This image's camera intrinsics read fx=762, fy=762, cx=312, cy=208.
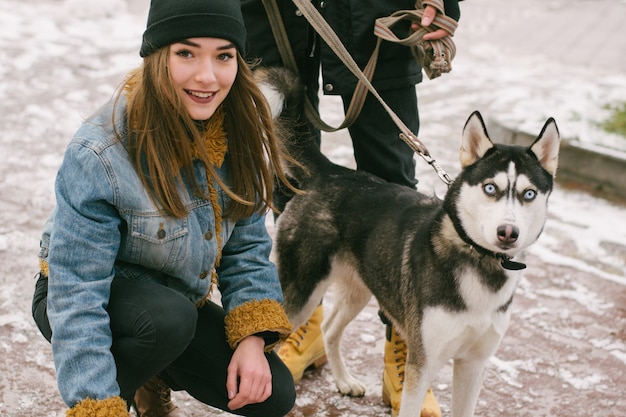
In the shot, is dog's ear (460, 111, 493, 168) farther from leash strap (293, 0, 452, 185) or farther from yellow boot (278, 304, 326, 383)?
yellow boot (278, 304, 326, 383)

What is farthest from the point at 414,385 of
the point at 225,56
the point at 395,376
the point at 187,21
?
the point at 187,21

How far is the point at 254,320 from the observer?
2.27 meters

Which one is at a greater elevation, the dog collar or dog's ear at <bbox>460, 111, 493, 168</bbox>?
dog's ear at <bbox>460, 111, 493, 168</bbox>

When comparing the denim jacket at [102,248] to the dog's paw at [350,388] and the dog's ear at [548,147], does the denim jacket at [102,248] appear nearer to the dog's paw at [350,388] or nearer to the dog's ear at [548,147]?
the dog's paw at [350,388]

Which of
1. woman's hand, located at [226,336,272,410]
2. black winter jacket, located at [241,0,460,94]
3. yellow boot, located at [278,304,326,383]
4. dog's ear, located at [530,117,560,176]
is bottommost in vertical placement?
yellow boot, located at [278,304,326,383]

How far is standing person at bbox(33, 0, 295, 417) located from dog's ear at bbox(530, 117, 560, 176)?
818mm

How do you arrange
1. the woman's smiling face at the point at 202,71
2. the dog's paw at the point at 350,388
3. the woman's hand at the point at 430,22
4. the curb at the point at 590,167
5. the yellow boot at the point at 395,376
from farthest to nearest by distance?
the curb at the point at 590,167
the dog's paw at the point at 350,388
the yellow boot at the point at 395,376
the woman's hand at the point at 430,22
the woman's smiling face at the point at 202,71

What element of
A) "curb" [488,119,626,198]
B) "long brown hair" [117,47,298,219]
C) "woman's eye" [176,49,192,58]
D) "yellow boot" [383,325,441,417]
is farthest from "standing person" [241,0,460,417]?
"curb" [488,119,626,198]

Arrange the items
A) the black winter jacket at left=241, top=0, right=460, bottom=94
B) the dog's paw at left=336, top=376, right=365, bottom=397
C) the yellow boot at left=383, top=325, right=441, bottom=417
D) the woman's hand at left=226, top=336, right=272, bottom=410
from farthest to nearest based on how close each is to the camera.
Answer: the dog's paw at left=336, top=376, right=365, bottom=397 → the yellow boot at left=383, top=325, right=441, bottom=417 → the black winter jacket at left=241, top=0, right=460, bottom=94 → the woman's hand at left=226, top=336, right=272, bottom=410

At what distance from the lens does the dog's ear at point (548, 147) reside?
2.37 m

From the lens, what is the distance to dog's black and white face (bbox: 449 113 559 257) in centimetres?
228

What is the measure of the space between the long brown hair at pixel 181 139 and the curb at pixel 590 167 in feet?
11.9

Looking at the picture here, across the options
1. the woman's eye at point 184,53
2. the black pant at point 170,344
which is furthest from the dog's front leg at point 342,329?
the woman's eye at point 184,53

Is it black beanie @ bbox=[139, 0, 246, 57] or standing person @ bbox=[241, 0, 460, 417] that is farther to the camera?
standing person @ bbox=[241, 0, 460, 417]
